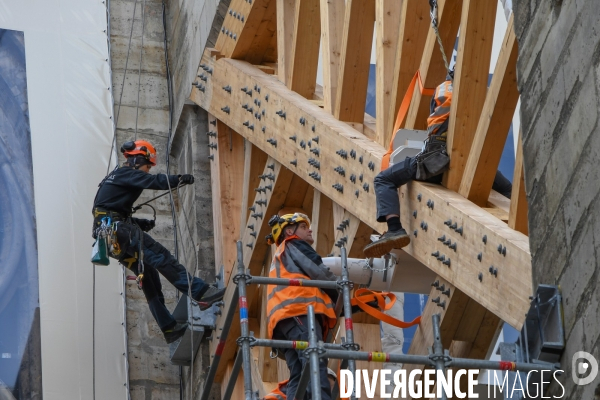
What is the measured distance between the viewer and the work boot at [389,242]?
8641mm

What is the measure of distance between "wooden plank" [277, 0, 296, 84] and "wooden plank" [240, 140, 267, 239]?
3.06 ft

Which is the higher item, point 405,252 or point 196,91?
point 196,91

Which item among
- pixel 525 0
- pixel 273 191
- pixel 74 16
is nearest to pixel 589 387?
pixel 525 0

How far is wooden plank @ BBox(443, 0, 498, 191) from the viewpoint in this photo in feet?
27.6

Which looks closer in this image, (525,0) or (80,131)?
(525,0)

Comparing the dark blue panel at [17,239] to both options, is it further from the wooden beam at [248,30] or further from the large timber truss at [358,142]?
the wooden beam at [248,30]

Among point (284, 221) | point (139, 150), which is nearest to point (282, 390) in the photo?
point (284, 221)

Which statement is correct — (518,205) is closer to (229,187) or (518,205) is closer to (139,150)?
(229,187)

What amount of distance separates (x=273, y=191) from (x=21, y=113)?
4074 millimetres

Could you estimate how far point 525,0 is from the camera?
632 cm

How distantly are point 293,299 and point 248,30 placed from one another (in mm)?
4091

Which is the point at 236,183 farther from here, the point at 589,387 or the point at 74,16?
the point at 589,387

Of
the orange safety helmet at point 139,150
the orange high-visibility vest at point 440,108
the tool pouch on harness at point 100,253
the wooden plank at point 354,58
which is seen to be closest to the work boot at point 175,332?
the tool pouch on harness at point 100,253

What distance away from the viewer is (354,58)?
33.6 ft
